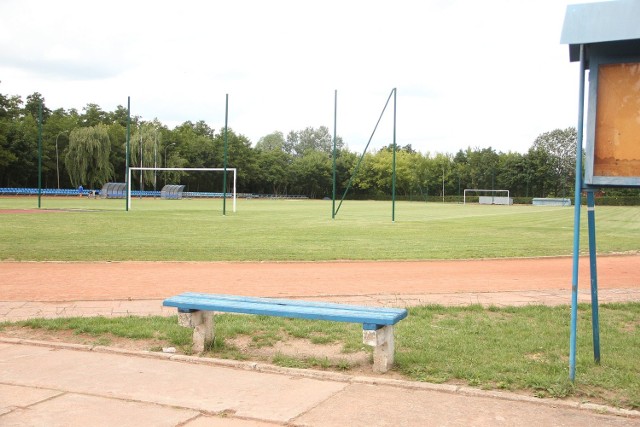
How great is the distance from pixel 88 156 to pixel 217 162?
24.0 metres

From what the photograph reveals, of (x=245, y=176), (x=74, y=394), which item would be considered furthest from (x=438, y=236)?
(x=245, y=176)

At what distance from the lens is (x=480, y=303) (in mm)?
8492

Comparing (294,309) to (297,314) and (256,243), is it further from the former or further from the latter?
(256,243)

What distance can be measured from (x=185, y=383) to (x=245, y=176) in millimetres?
89937

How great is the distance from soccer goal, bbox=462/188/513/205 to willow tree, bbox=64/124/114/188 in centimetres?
4712

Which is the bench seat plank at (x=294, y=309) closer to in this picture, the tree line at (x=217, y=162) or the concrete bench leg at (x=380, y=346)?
the concrete bench leg at (x=380, y=346)

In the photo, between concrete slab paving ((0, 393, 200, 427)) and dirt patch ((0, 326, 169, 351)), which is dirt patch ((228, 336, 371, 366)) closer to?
dirt patch ((0, 326, 169, 351))

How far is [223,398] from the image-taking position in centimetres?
457

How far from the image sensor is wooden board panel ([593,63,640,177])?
4883 mm

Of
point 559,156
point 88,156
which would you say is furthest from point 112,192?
point 559,156

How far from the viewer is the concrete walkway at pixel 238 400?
4121 mm

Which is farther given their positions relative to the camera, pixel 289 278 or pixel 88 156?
pixel 88 156

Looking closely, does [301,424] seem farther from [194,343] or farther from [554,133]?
[554,133]

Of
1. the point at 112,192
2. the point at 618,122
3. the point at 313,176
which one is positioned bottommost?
the point at 112,192
